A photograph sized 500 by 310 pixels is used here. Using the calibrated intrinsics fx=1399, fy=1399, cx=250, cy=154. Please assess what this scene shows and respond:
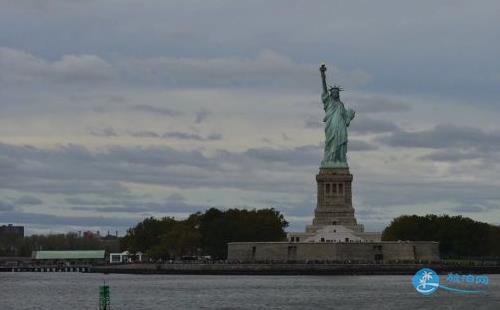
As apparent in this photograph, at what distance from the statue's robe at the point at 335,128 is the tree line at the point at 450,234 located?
1702cm

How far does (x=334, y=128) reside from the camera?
440 ft

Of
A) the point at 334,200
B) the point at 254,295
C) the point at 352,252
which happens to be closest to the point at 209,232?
the point at 334,200

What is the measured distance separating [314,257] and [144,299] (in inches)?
1598

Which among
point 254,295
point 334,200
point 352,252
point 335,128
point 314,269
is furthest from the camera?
point 335,128

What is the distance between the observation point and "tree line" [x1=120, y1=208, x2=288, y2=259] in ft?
475

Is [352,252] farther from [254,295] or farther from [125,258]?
[125,258]

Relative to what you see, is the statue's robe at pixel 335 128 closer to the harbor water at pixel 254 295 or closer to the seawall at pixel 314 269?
the seawall at pixel 314 269

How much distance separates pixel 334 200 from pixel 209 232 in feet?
63.1

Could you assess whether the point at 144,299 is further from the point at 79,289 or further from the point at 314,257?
the point at 314,257

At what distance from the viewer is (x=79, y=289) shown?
10631cm

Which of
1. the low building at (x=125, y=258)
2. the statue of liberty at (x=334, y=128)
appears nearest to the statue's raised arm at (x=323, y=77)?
the statue of liberty at (x=334, y=128)

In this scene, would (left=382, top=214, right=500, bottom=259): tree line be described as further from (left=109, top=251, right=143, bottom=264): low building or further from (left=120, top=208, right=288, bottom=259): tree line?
(left=109, top=251, right=143, bottom=264): low building

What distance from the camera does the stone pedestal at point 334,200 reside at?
13100 cm

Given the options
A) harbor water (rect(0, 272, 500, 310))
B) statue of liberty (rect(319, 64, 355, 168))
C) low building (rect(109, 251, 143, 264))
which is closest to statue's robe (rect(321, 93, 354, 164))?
statue of liberty (rect(319, 64, 355, 168))
